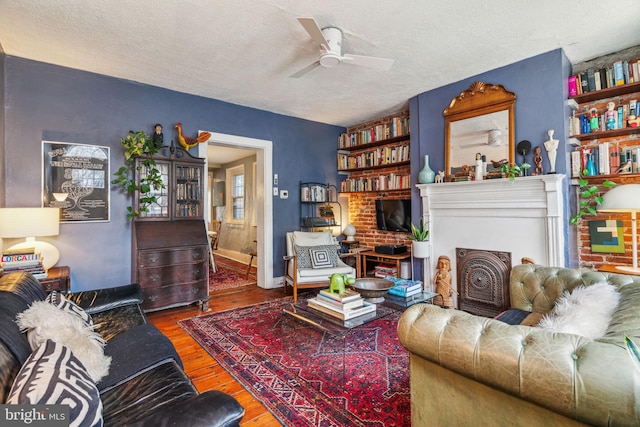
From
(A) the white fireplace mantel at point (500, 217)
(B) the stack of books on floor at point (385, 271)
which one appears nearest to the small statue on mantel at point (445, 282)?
(A) the white fireplace mantel at point (500, 217)

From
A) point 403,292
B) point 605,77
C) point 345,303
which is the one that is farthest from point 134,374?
point 605,77

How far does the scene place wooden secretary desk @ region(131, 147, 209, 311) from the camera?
3283 millimetres

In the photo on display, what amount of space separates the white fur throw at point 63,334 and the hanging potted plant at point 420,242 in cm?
327

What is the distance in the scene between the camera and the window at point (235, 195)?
7250mm

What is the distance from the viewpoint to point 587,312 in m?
1.28

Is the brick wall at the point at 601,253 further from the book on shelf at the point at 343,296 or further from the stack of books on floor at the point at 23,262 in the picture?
the stack of books on floor at the point at 23,262

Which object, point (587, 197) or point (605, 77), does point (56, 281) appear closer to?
point (587, 197)

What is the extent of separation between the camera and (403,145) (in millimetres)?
4578

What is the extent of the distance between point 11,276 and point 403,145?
4385 millimetres

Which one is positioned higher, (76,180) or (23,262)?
(76,180)

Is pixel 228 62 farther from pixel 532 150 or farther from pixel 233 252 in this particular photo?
pixel 233 252

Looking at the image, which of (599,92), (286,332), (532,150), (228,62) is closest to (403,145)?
(532,150)

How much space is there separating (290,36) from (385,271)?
3.27 meters

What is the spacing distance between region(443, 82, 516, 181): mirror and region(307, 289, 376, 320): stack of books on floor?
7.16 feet
